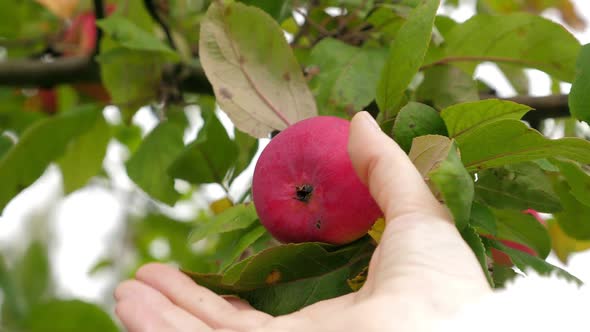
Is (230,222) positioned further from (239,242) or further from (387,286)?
(387,286)

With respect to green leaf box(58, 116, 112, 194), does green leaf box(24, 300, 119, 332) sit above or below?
below

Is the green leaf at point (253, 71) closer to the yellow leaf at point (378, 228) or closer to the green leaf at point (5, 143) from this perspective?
the yellow leaf at point (378, 228)

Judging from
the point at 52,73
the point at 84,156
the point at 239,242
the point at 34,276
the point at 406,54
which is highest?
the point at 406,54

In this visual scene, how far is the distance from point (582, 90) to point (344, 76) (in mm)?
262

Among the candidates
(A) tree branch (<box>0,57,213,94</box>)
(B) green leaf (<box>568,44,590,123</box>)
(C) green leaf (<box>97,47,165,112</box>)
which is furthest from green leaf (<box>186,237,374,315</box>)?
(A) tree branch (<box>0,57,213,94</box>)

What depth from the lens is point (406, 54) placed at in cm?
63

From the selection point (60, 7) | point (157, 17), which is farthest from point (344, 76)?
point (60, 7)

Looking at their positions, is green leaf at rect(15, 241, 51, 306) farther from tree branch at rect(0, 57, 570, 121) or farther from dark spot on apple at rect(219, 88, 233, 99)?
dark spot on apple at rect(219, 88, 233, 99)

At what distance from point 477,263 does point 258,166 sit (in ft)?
0.81

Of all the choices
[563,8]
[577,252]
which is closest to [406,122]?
[577,252]

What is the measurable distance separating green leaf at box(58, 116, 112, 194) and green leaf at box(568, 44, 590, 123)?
86 cm

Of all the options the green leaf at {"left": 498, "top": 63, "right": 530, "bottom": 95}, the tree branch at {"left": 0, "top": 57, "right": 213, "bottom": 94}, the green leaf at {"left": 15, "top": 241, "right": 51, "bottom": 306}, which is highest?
the green leaf at {"left": 498, "top": 63, "right": 530, "bottom": 95}

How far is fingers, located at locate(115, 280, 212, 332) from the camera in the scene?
580 mm

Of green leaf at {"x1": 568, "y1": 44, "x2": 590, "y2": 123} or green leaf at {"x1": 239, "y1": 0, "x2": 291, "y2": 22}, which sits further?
green leaf at {"x1": 239, "y1": 0, "x2": 291, "y2": 22}
